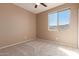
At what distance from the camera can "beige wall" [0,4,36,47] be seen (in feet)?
13.6

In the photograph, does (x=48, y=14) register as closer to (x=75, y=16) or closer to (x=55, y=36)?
(x=55, y=36)

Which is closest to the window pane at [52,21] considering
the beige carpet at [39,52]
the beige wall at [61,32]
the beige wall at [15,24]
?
the beige wall at [61,32]

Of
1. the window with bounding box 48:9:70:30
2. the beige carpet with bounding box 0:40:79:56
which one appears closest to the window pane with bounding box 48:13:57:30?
the window with bounding box 48:9:70:30

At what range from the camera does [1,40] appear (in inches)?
160

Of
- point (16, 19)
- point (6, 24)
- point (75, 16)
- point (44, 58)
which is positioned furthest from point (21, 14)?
point (44, 58)

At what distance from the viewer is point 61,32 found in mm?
4953

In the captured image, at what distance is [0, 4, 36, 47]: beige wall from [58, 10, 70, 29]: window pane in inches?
80.2

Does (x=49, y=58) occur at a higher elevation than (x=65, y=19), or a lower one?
lower

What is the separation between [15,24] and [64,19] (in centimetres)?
253

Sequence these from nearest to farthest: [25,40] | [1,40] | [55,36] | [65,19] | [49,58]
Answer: [49,58] → [1,40] → [65,19] → [55,36] → [25,40]

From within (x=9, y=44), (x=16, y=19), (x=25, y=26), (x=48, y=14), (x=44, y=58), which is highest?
(x=48, y=14)

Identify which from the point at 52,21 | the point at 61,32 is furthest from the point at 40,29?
the point at 61,32

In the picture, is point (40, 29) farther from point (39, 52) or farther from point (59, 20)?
point (39, 52)

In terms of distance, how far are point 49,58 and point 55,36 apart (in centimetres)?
456
